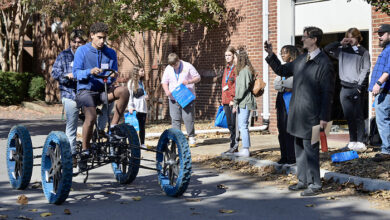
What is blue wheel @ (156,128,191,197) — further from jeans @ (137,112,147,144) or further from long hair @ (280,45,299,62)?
jeans @ (137,112,147,144)

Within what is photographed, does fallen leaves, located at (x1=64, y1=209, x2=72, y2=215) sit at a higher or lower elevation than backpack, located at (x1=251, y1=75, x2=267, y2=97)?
lower

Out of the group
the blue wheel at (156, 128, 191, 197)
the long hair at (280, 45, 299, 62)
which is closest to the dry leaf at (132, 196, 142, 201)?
the blue wheel at (156, 128, 191, 197)

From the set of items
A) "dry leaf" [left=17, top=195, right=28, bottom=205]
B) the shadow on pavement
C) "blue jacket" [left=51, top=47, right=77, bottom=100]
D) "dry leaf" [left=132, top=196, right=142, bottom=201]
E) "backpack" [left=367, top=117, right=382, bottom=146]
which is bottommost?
the shadow on pavement

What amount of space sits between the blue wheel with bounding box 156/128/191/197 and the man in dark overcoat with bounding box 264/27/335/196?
1.37 m

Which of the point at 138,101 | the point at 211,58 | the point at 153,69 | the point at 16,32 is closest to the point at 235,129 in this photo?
the point at 138,101

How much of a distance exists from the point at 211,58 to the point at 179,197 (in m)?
11.2

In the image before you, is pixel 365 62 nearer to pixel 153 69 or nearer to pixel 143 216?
pixel 143 216

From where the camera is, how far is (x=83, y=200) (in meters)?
6.91

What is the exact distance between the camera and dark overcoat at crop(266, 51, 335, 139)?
6.97 metres

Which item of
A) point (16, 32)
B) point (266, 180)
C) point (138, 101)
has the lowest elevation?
point (266, 180)

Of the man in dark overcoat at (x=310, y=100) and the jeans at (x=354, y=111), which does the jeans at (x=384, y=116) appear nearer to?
the jeans at (x=354, y=111)

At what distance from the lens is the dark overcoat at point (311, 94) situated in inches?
275

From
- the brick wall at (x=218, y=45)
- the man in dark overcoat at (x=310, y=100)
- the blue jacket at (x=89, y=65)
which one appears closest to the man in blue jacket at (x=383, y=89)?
the man in dark overcoat at (x=310, y=100)

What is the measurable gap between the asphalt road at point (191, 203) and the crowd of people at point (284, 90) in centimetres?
51
